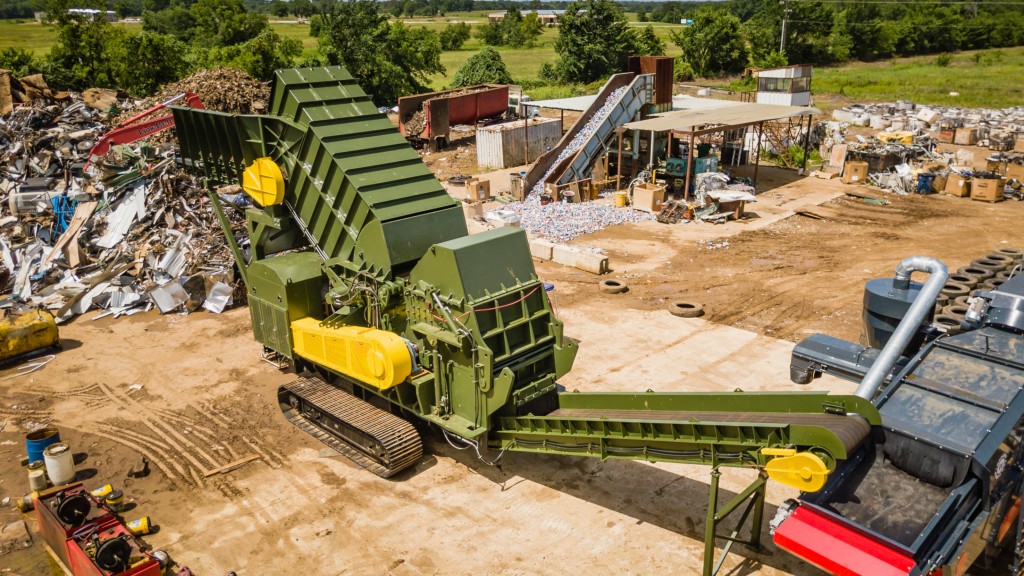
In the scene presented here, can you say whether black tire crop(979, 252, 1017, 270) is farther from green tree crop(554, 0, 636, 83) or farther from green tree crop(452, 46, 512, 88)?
green tree crop(554, 0, 636, 83)

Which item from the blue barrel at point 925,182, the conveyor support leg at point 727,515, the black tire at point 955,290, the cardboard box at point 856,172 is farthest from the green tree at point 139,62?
the conveyor support leg at point 727,515

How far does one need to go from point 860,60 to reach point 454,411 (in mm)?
66338

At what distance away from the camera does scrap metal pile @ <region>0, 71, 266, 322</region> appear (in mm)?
15812

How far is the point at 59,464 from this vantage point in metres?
9.73

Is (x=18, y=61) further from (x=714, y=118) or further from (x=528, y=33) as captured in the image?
(x=528, y=33)

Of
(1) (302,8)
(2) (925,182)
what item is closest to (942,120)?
(2) (925,182)

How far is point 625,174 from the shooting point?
25.7 metres

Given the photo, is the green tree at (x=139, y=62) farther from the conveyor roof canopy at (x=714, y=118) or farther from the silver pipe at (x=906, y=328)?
the silver pipe at (x=906, y=328)

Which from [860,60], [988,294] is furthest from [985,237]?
[860,60]

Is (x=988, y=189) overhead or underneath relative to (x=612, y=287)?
overhead

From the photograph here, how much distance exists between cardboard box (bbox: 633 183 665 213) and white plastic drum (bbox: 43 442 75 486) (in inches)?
655

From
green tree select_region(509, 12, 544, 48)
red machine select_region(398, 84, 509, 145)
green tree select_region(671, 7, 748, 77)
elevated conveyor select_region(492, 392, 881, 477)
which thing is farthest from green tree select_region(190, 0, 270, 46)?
green tree select_region(509, 12, 544, 48)

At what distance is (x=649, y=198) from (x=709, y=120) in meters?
3.53

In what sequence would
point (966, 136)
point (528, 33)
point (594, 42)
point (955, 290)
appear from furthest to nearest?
point (528, 33)
point (594, 42)
point (966, 136)
point (955, 290)
